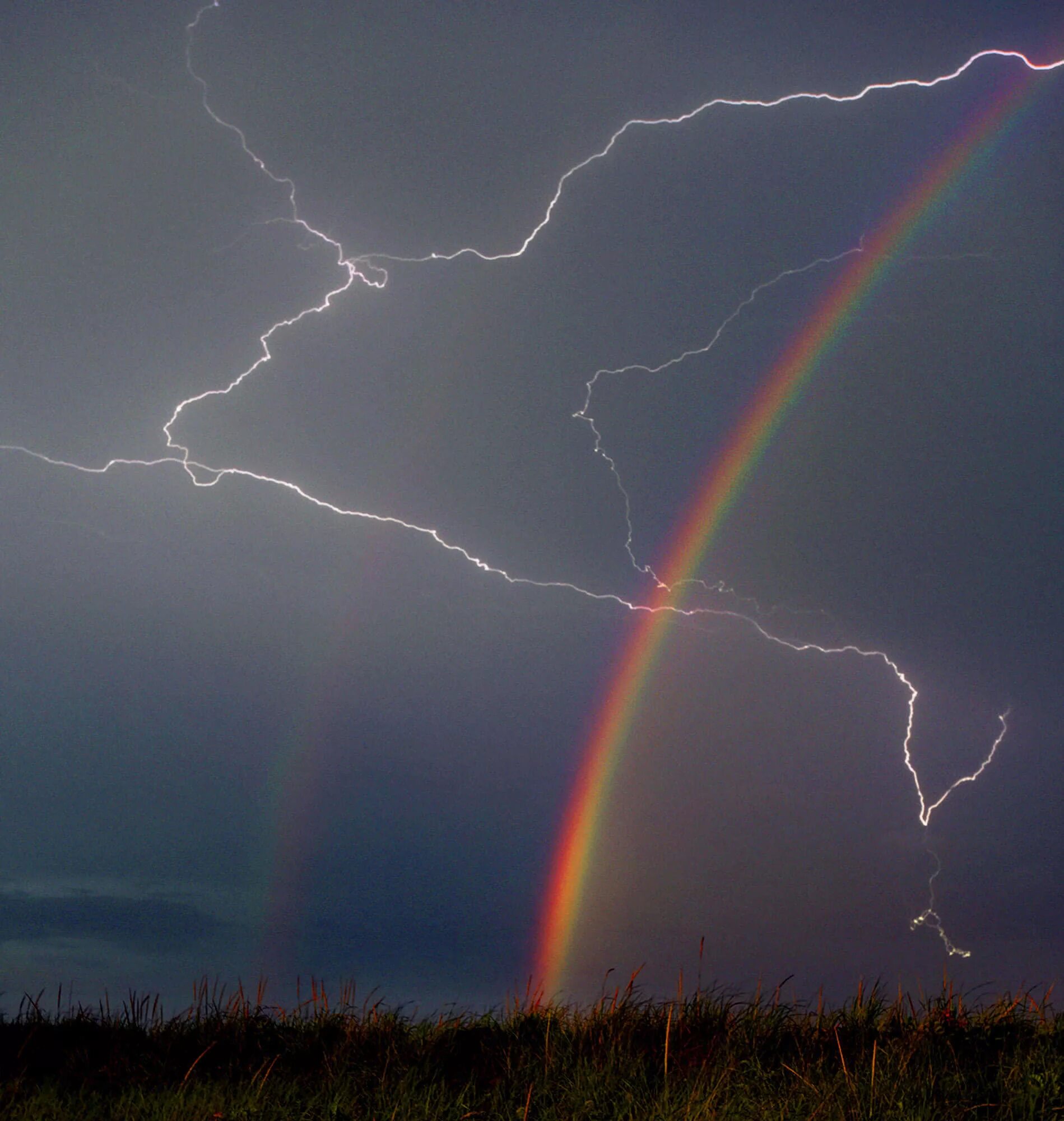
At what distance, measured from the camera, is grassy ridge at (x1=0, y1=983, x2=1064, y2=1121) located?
195 inches

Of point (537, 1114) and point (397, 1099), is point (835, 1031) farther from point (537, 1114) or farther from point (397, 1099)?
point (397, 1099)

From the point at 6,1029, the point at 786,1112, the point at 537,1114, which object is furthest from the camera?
the point at 6,1029

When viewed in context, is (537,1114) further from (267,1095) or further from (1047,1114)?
(1047,1114)

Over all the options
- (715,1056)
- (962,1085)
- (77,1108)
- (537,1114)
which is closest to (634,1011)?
(715,1056)

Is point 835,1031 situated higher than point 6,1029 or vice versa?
point 835,1031

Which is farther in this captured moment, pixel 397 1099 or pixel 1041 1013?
pixel 1041 1013

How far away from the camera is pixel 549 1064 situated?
5633 millimetres

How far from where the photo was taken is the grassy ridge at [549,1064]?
496 centimetres

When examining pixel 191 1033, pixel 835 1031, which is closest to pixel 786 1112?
pixel 835 1031

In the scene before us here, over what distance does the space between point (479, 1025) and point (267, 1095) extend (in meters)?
1.54

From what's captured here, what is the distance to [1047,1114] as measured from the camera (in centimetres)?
482

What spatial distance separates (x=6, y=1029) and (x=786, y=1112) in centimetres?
459

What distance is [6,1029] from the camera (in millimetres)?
6840

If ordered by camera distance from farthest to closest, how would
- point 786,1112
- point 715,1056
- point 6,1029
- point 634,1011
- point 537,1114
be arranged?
point 6,1029
point 634,1011
point 715,1056
point 537,1114
point 786,1112
